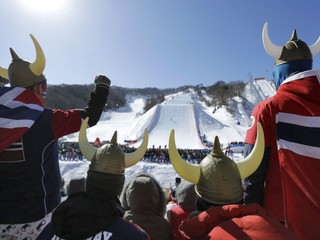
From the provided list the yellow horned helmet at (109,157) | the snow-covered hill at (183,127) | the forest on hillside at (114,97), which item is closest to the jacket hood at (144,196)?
the yellow horned helmet at (109,157)

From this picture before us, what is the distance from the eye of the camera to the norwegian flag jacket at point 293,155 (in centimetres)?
221

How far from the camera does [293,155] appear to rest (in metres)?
2.28

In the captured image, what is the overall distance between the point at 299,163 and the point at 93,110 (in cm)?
178

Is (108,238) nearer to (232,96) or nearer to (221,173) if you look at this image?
(221,173)

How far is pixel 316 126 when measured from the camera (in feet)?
7.48

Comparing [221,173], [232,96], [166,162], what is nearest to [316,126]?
[221,173]

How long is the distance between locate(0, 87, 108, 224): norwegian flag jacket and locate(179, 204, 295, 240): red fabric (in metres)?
1.36

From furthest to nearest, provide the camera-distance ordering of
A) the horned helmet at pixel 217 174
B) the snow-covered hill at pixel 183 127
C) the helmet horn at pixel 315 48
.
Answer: the snow-covered hill at pixel 183 127
the helmet horn at pixel 315 48
the horned helmet at pixel 217 174

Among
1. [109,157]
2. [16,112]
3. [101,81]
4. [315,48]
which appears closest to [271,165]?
[315,48]

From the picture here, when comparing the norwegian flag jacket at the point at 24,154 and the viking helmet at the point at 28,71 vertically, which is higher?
the viking helmet at the point at 28,71

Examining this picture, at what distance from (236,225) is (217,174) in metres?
0.32

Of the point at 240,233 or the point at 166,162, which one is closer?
the point at 240,233

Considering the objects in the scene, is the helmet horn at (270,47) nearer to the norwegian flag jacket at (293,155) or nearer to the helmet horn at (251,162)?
the norwegian flag jacket at (293,155)

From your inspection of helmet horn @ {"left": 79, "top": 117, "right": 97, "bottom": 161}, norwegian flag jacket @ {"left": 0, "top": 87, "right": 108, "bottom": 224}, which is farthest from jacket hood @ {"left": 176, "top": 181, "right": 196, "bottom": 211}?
norwegian flag jacket @ {"left": 0, "top": 87, "right": 108, "bottom": 224}
